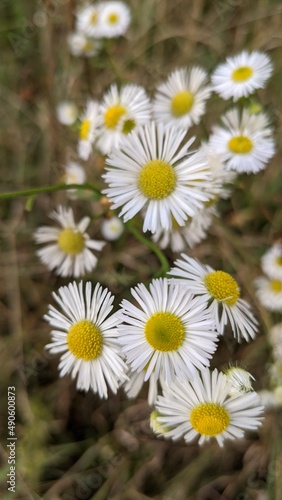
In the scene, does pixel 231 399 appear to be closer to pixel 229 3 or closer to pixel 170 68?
pixel 170 68

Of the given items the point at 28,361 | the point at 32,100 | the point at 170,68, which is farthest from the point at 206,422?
the point at 32,100

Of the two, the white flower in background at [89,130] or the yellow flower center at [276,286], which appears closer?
the white flower in background at [89,130]

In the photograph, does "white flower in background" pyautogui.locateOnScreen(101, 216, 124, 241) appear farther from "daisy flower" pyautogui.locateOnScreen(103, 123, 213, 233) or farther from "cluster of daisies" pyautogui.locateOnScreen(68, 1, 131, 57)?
"cluster of daisies" pyautogui.locateOnScreen(68, 1, 131, 57)

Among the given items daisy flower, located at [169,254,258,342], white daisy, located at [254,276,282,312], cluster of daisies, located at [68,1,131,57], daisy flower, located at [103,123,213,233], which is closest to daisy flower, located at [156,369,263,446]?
daisy flower, located at [169,254,258,342]

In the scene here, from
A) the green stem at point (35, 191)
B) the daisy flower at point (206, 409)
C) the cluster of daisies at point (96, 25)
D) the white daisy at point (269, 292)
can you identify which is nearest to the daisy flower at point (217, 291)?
the daisy flower at point (206, 409)

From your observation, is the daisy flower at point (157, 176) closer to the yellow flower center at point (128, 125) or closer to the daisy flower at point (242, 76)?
the yellow flower center at point (128, 125)
